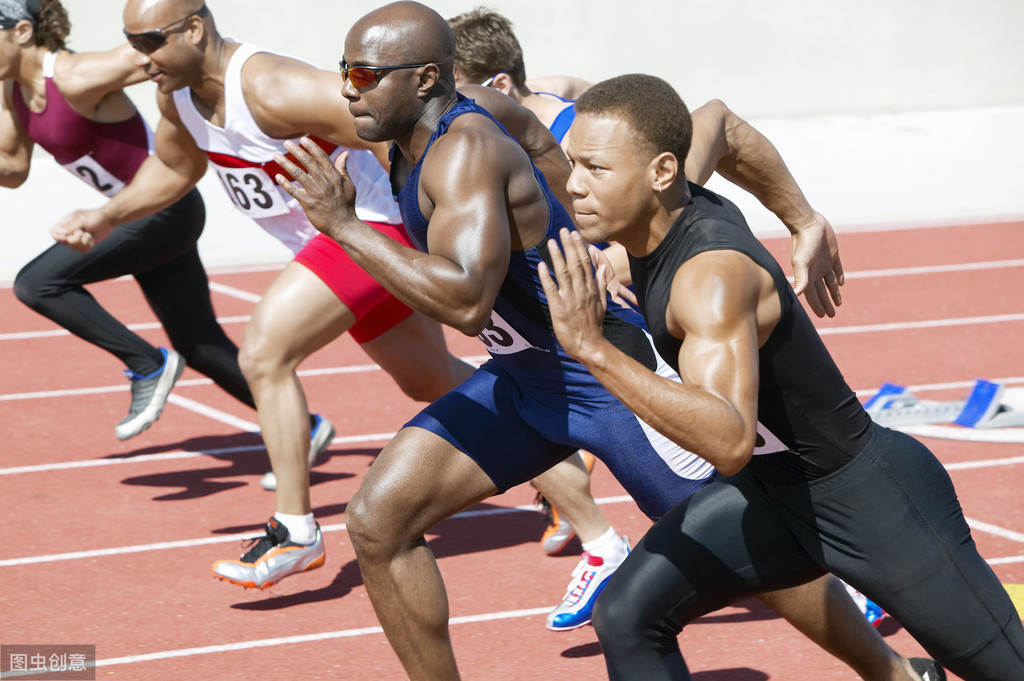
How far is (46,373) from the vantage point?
8.11m

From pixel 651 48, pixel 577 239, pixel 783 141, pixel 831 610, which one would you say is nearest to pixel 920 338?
pixel 831 610

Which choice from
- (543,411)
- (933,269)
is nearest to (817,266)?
(543,411)

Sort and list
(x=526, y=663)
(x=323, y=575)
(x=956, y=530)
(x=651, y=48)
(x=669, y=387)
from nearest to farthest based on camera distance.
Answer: (x=669, y=387), (x=956, y=530), (x=526, y=663), (x=323, y=575), (x=651, y=48)

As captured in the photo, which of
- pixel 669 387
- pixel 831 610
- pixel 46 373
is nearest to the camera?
pixel 669 387

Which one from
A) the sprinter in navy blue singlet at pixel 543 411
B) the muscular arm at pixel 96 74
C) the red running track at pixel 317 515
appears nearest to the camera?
the sprinter in navy blue singlet at pixel 543 411

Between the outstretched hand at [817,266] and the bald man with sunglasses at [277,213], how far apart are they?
1204mm

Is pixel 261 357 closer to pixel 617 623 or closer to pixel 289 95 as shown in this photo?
pixel 289 95

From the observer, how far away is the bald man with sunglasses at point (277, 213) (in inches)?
181

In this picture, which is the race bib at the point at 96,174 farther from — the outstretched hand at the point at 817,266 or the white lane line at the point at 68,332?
the outstretched hand at the point at 817,266

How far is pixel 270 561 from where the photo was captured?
4492 mm

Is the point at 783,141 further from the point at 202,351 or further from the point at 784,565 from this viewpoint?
the point at 784,565

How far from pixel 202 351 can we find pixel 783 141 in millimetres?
11600

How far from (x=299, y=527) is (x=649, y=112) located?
240 centimetres

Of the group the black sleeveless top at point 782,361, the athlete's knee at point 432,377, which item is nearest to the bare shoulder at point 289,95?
the athlete's knee at point 432,377
